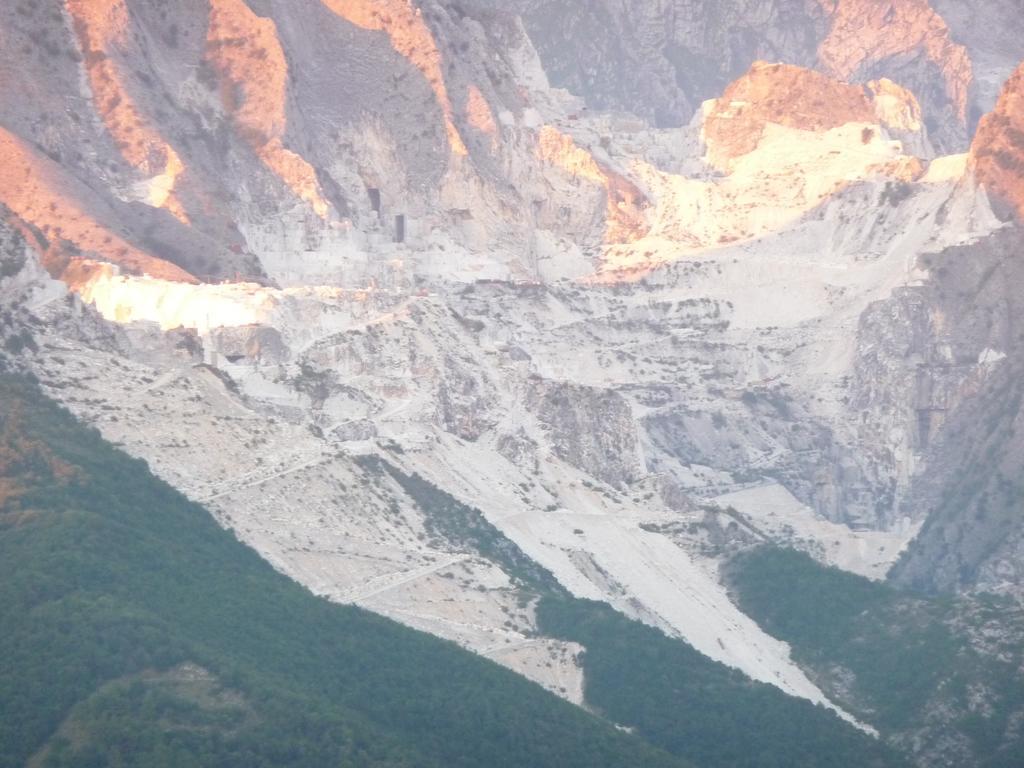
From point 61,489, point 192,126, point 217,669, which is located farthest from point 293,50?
point 217,669

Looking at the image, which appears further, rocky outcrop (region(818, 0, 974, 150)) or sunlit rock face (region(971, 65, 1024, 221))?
rocky outcrop (region(818, 0, 974, 150))

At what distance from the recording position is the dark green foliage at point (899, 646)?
9188 cm

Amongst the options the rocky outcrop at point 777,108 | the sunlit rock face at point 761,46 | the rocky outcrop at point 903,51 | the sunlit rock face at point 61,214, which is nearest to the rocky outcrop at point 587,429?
the sunlit rock face at point 61,214

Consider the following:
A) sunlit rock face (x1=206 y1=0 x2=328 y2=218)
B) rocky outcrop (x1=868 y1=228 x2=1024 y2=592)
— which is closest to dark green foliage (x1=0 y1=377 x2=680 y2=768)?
rocky outcrop (x1=868 y1=228 x2=1024 y2=592)

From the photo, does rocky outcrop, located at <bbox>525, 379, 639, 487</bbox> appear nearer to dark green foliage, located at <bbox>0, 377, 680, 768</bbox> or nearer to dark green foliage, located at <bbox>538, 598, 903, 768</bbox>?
dark green foliage, located at <bbox>538, 598, 903, 768</bbox>

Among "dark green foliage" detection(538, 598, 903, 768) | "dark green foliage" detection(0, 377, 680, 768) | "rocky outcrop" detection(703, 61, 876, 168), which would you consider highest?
"rocky outcrop" detection(703, 61, 876, 168)

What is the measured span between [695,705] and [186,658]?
45.0ft

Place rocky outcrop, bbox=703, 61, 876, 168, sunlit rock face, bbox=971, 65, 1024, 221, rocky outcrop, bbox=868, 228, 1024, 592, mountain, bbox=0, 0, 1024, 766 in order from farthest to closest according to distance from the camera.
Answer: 1. rocky outcrop, bbox=703, 61, 876, 168
2. sunlit rock face, bbox=971, 65, 1024, 221
3. rocky outcrop, bbox=868, 228, 1024, 592
4. mountain, bbox=0, 0, 1024, 766

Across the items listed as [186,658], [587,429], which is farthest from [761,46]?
[186,658]

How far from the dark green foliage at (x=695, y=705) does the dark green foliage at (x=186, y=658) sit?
3305mm

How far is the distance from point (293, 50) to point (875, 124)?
20412 mm

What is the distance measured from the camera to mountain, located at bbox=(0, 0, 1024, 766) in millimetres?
94562

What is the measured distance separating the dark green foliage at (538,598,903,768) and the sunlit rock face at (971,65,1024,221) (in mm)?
36147

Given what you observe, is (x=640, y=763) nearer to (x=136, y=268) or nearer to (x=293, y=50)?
(x=136, y=268)
